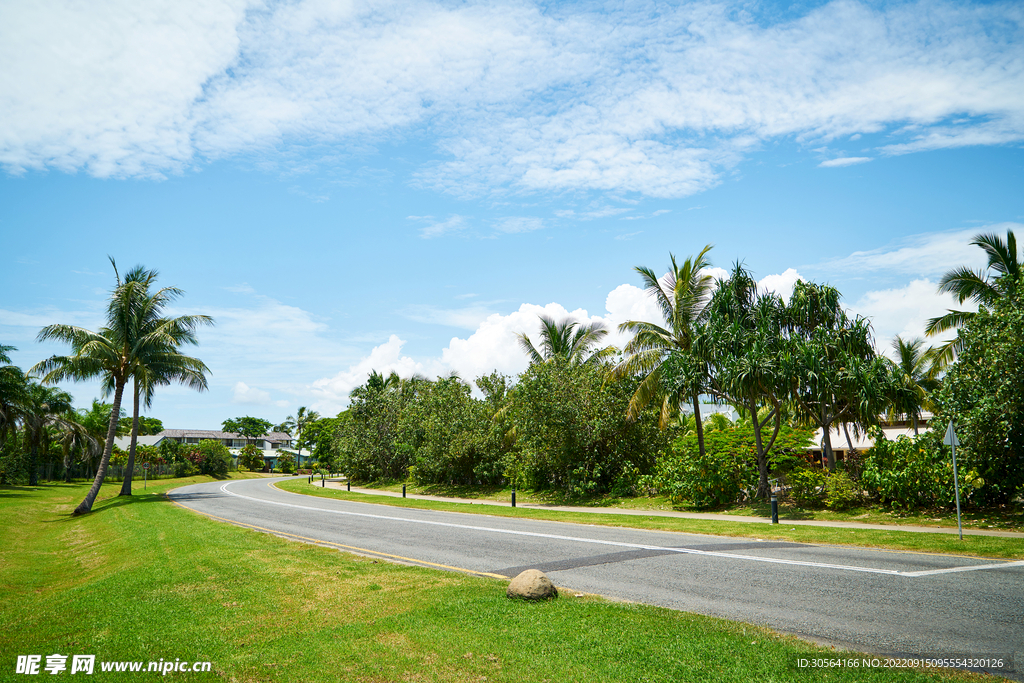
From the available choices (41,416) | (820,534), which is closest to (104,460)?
(41,416)

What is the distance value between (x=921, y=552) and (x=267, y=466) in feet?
296

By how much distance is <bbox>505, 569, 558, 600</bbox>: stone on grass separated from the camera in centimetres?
751

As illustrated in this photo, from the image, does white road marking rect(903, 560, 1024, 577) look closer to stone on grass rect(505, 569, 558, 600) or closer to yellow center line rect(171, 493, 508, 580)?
stone on grass rect(505, 569, 558, 600)

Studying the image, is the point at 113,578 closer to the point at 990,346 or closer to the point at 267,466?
the point at 990,346

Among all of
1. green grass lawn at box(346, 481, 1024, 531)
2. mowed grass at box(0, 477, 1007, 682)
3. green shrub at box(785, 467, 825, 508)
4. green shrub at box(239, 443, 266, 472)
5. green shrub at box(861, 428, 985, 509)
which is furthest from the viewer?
green shrub at box(239, 443, 266, 472)

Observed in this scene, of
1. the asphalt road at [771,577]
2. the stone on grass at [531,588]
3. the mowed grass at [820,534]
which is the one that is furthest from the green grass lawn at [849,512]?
the stone on grass at [531,588]

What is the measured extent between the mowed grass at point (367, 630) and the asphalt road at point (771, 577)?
908mm

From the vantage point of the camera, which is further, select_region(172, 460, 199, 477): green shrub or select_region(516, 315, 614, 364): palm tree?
select_region(172, 460, 199, 477): green shrub

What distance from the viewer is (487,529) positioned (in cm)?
1606

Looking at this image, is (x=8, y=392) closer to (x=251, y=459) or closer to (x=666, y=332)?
(x=666, y=332)

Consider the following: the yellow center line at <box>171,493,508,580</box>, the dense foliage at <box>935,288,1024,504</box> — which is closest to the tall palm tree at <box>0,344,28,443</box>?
the yellow center line at <box>171,493,508,580</box>

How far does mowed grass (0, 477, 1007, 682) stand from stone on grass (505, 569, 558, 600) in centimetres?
17

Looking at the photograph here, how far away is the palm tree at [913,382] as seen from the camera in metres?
18.3

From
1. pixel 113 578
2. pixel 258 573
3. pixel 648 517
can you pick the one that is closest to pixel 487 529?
pixel 648 517
